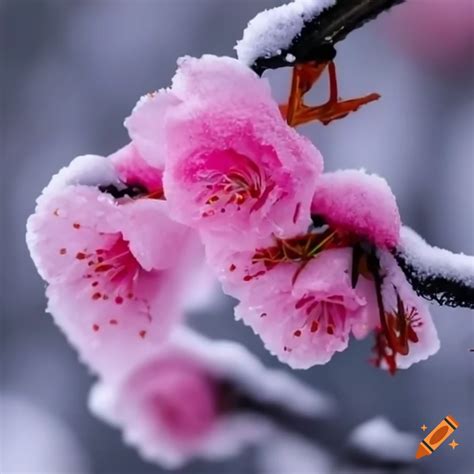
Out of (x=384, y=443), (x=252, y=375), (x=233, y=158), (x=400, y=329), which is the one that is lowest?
(x=384, y=443)

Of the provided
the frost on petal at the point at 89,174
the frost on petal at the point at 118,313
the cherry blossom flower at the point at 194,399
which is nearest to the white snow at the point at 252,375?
the cherry blossom flower at the point at 194,399

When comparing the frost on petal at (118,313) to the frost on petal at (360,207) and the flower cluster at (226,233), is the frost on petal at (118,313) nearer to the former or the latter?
the flower cluster at (226,233)

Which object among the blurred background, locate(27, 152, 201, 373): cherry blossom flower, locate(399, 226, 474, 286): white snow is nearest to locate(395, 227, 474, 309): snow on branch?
locate(399, 226, 474, 286): white snow

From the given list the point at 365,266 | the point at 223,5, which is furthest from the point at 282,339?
the point at 223,5

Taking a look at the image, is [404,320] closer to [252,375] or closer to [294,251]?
[294,251]

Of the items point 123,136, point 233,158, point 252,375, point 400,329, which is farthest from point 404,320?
point 123,136

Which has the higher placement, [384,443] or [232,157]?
[232,157]

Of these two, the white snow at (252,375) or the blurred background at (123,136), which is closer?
the white snow at (252,375)
